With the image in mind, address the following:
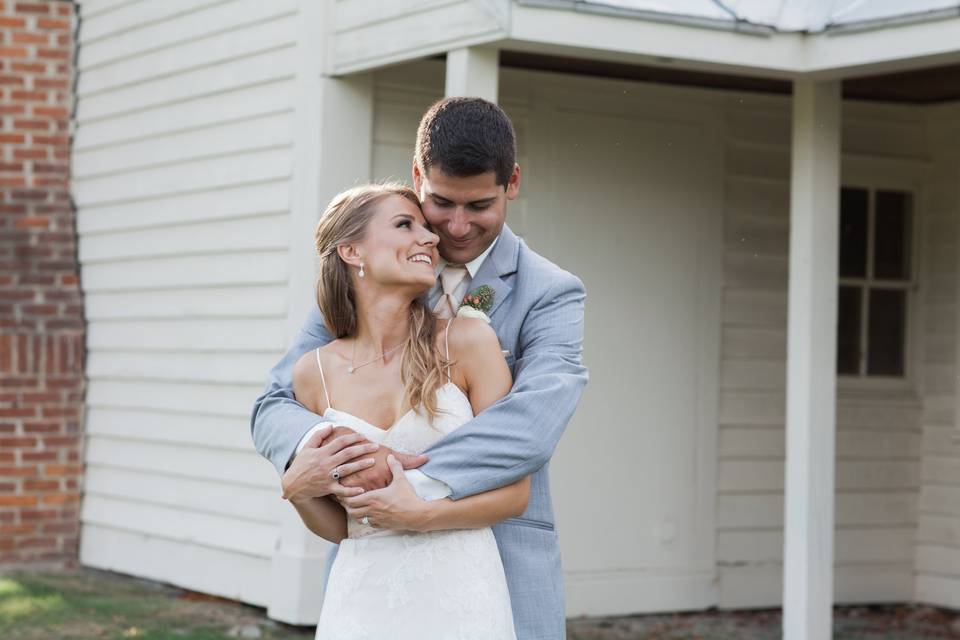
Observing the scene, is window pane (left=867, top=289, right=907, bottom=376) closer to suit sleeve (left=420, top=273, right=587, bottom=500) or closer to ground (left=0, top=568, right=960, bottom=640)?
ground (left=0, top=568, right=960, bottom=640)

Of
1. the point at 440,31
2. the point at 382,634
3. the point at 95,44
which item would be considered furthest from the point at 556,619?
the point at 95,44

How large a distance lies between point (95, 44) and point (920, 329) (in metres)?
5.26

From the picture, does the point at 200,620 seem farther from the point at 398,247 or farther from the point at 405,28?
the point at 398,247

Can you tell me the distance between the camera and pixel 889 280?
27.6 feet

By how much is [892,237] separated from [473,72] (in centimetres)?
339

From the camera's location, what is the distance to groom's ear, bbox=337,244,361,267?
303cm

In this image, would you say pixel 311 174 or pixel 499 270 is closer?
pixel 499 270

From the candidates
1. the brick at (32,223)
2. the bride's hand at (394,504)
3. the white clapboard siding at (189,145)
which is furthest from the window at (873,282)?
the bride's hand at (394,504)

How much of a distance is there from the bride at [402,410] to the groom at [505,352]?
2.2 inches

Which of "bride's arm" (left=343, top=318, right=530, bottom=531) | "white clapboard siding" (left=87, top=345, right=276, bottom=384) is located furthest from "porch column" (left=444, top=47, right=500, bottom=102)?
"bride's arm" (left=343, top=318, right=530, bottom=531)

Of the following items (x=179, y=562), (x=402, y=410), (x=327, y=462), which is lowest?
(x=179, y=562)

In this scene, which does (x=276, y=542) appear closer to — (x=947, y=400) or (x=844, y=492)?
(x=844, y=492)

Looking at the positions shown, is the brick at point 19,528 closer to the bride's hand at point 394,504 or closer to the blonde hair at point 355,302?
the blonde hair at point 355,302

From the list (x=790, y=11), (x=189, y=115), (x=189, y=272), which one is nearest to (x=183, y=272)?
(x=189, y=272)
